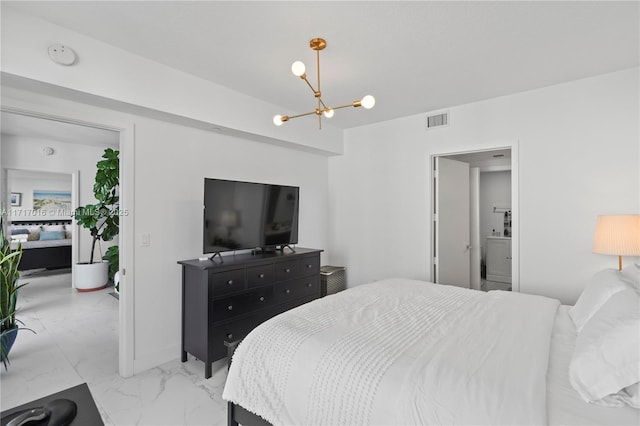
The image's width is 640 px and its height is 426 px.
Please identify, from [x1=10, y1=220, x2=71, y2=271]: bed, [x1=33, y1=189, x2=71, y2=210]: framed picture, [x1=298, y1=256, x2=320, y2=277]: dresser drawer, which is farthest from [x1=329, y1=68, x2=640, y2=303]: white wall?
[x1=33, y1=189, x2=71, y2=210]: framed picture

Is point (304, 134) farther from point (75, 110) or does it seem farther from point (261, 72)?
point (75, 110)

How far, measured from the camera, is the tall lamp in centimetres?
249

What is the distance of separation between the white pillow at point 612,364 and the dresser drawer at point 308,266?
265 centimetres

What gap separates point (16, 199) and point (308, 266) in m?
7.03

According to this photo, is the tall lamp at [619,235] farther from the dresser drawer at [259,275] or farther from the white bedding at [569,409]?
the dresser drawer at [259,275]

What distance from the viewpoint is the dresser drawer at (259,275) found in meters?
3.10

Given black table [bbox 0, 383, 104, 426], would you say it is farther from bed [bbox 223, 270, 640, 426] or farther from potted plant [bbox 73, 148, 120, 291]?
potted plant [bbox 73, 148, 120, 291]

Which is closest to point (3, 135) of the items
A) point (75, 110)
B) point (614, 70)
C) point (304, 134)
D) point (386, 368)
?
point (75, 110)

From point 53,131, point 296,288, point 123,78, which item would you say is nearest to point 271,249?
point 296,288

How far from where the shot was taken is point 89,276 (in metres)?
5.48

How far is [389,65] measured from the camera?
2.76 m

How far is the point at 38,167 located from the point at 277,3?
5.65m

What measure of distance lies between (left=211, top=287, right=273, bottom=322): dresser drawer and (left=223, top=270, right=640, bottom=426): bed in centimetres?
106

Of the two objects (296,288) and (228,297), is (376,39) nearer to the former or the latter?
(228,297)
